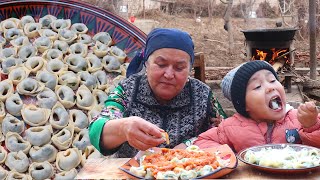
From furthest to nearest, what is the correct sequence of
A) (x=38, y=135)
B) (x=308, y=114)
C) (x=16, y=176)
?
(x=38, y=135) → (x=16, y=176) → (x=308, y=114)

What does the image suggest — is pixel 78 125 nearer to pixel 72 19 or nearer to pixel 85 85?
pixel 85 85

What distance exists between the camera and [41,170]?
3373mm

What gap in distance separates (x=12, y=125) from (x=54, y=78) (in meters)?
0.52

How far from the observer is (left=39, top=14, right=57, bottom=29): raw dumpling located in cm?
423

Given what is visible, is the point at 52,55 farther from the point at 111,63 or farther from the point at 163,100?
the point at 163,100

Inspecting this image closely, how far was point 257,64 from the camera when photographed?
225 cm

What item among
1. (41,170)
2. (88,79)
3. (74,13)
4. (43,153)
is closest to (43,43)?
(74,13)

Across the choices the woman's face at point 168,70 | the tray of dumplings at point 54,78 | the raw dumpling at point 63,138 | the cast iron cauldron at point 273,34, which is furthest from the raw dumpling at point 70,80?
the cast iron cauldron at point 273,34

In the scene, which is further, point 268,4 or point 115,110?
point 268,4

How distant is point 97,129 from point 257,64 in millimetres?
811

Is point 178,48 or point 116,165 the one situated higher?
point 178,48

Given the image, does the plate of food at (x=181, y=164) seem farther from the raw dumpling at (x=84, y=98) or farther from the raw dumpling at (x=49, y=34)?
the raw dumpling at (x=49, y=34)

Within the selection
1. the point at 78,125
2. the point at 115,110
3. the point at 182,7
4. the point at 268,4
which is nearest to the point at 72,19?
the point at 78,125

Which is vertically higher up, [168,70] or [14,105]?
[168,70]
